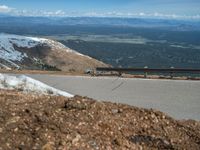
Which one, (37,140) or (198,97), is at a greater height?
(37,140)

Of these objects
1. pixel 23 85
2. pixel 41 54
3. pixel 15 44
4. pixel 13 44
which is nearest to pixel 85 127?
pixel 23 85

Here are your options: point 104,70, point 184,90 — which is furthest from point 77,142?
point 104,70

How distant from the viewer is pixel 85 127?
7441 millimetres

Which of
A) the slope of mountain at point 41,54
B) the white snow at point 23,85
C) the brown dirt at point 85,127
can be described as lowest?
the slope of mountain at point 41,54

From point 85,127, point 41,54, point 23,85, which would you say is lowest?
point 41,54

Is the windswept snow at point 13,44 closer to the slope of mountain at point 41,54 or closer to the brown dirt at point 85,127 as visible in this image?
the slope of mountain at point 41,54

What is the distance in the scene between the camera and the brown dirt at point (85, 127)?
6.93m

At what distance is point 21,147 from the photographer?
6.64 m

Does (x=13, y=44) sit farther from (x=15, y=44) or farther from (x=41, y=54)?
(x=41, y=54)

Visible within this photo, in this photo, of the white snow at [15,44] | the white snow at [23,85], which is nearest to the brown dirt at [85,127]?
the white snow at [23,85]

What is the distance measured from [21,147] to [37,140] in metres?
0.27

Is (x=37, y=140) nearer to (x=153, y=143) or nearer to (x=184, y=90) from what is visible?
(x=153, y=143)

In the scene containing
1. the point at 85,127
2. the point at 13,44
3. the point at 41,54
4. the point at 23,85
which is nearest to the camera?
the point at 85,127

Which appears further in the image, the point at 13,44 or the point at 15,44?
the point at 15,44
